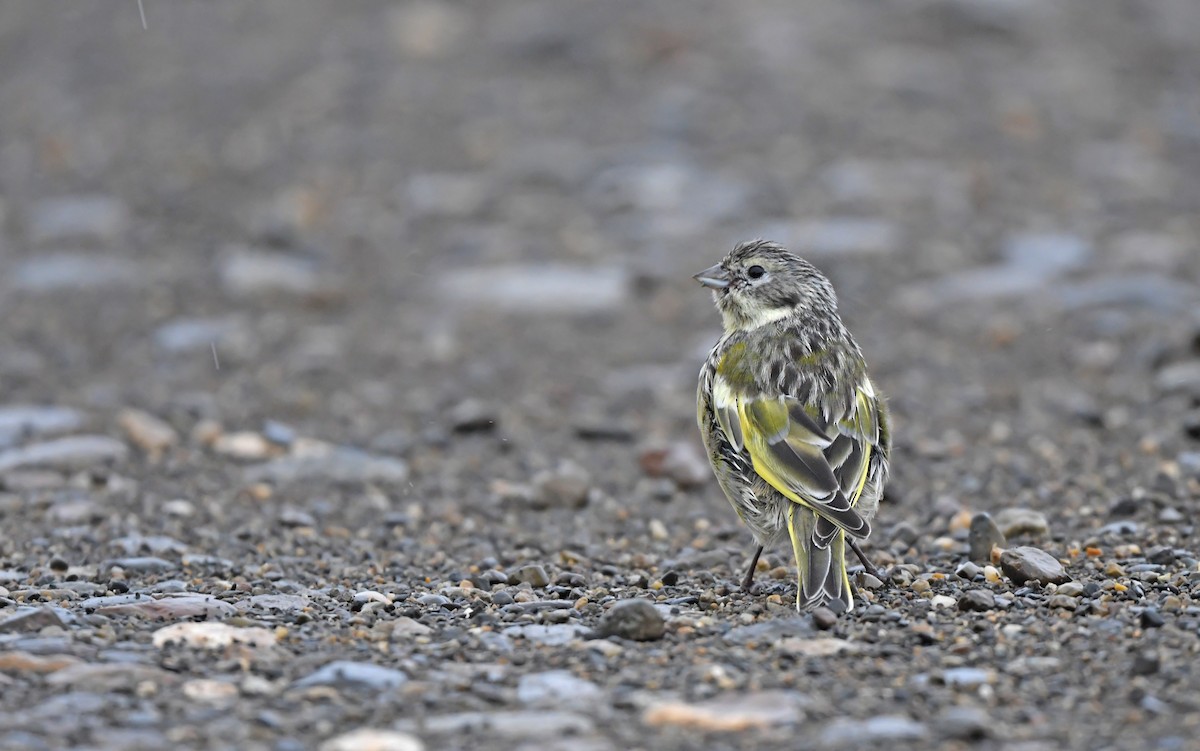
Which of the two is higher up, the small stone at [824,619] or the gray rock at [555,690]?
the gray rock at [555,690]

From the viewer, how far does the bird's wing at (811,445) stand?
5531mm

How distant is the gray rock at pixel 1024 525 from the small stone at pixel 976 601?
47.7 inches

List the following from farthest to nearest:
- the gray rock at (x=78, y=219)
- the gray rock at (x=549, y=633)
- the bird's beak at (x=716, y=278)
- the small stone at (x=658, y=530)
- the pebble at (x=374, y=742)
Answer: the gray rock at (x=78, y=219) → the small stone at (x=658, y=530) → the bird's beak at (x=716, y=278) → the gray rock at (x=549, y=633) → the pebble at (x=374, y=742)

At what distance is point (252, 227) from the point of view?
11953mm

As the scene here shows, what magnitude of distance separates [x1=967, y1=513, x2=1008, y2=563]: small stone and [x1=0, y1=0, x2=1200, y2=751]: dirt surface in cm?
2

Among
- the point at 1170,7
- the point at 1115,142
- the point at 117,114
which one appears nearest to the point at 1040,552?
the point at 1115,142

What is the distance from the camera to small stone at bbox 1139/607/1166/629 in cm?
497

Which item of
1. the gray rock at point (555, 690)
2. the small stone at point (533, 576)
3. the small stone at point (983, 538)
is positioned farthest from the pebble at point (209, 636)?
the small stone at point (983, 538)

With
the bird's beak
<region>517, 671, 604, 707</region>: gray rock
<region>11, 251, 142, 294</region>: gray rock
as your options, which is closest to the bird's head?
the bird's beak

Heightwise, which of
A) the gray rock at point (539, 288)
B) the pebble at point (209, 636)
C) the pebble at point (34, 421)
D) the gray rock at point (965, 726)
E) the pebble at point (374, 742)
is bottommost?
the gray rock at point (965, 726)

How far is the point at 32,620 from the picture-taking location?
505 centimetres

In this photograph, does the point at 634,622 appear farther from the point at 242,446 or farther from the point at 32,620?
the point at 242,446

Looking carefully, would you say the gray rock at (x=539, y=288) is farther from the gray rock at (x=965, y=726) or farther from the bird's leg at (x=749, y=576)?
the gray rock at (x=965, y=726)

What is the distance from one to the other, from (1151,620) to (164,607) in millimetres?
3202
